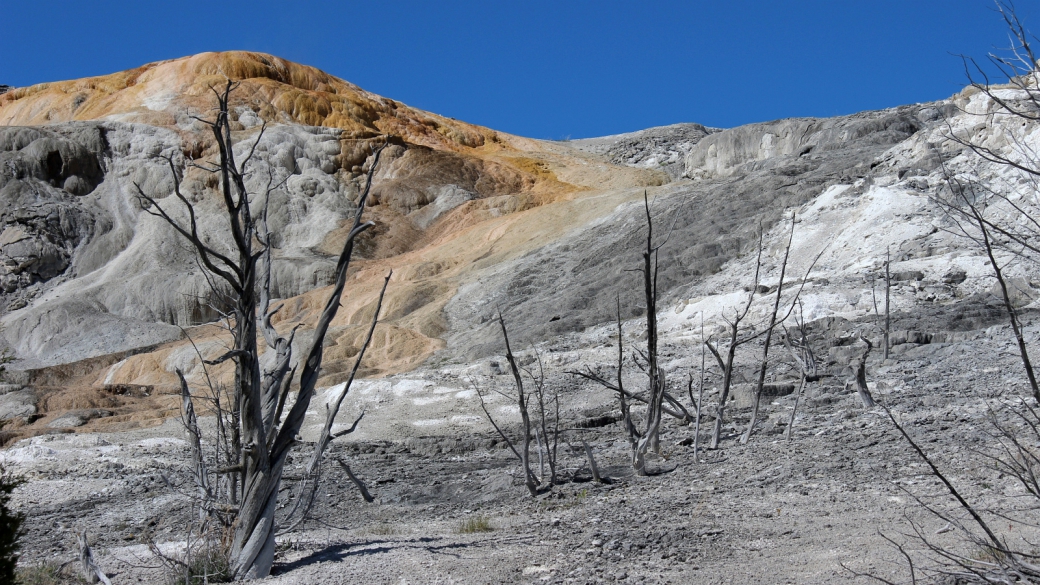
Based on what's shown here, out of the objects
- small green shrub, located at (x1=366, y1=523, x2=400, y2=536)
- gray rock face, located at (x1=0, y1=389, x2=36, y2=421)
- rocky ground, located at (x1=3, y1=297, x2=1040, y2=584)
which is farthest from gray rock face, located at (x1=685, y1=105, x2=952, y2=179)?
small green shrub, located at (x1=366, y1=523, x2=400, y2=536)

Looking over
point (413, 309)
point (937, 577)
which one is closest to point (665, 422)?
point (937, 577)

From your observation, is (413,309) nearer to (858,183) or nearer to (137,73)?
(858,183)

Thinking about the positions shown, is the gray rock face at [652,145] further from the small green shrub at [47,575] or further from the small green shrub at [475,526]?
the small green shrub at [47,575]

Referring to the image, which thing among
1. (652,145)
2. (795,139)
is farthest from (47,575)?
(652,145)

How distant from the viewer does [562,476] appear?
1170 cm

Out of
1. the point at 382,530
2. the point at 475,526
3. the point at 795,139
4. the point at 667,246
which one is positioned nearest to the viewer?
the point at 475,526

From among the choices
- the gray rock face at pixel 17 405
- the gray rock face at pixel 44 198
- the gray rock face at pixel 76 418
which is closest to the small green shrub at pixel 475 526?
the gray rock face at pixel 76 418

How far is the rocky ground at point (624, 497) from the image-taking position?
6855 mm

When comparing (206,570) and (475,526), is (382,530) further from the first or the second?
(206,570)

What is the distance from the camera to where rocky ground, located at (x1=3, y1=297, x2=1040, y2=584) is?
686cm

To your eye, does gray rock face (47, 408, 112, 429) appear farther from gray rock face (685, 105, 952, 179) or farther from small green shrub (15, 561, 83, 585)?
gray rock face (685, 105, 952, 179)

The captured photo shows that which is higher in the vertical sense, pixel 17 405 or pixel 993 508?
pixel 17 405

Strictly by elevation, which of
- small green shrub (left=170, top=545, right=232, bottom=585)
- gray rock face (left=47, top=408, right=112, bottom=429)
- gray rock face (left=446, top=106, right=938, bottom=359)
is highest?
gray rock face (left=446, top=106, right=938, bottom=359)

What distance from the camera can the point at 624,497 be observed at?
384 inches
